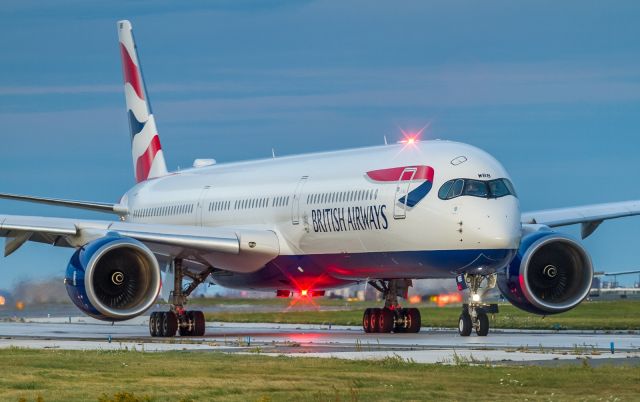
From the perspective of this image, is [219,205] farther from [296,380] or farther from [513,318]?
[296,380]

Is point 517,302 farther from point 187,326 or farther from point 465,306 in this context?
point 187,326

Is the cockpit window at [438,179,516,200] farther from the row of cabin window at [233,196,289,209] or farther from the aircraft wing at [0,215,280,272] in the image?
the aircraft wing at [0,215,280,272]

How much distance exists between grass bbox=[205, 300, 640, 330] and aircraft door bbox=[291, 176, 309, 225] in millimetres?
6536

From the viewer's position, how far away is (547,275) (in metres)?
34.1

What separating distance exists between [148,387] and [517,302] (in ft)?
55.9

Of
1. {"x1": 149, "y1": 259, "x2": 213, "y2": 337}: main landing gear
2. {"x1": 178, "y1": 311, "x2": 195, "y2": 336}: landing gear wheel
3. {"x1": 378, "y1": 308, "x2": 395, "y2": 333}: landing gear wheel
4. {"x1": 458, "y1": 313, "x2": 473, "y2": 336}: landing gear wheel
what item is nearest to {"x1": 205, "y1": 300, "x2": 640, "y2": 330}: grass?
{"x1": 378, "y1": 308, "x2": 395, "y2": 333}: landing gear wheel

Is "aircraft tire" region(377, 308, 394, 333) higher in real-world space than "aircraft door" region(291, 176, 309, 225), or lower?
lower

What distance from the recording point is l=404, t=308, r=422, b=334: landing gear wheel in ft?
118

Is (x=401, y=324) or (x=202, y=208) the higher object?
(x=202, y=208)

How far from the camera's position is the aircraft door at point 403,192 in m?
32.2

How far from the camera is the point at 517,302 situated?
33781 mm

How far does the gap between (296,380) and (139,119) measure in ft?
101

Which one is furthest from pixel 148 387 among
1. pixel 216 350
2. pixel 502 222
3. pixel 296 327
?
pixel 296 327

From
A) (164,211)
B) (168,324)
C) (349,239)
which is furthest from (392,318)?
(164,211)
